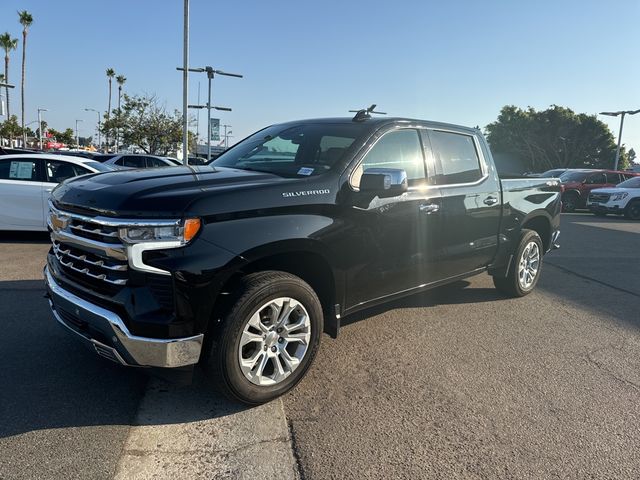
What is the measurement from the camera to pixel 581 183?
828 inches

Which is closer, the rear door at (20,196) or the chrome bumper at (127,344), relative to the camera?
the chrome bumper at (127,344)

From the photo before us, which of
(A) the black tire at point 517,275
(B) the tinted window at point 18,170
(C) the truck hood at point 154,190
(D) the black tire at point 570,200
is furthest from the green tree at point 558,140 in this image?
(C) the truck hood at point 154,190

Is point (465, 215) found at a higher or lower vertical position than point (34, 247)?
higher

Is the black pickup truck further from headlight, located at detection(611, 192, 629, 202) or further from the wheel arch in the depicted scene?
headlight, located at detection(611, 192, 629, 202)

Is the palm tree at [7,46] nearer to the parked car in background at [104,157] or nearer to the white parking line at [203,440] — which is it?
the parked car in background at [104,157]

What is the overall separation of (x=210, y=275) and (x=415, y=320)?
279 cm

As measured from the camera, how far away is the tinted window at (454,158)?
4531mm

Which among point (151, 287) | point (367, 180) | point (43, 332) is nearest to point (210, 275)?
point (151, 287)

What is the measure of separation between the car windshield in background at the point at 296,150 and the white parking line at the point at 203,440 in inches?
66.9

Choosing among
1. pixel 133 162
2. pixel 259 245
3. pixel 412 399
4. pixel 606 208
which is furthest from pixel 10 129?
pixel 412 399

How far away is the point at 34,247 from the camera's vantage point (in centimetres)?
801

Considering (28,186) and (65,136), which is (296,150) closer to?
(28,186)

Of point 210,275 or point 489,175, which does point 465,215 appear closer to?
point 489,175

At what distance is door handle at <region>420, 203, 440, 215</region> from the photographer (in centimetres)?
416
